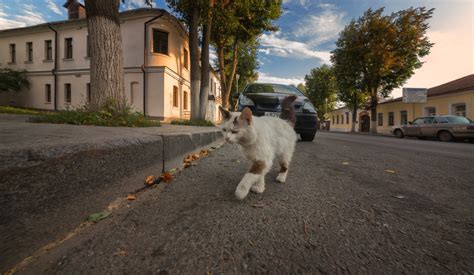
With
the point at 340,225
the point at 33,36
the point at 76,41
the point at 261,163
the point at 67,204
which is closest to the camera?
the point at 67,204

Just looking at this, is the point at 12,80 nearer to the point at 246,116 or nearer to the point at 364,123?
the point at 246,116

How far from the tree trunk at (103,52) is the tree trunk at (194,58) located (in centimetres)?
563

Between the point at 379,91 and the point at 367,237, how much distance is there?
91.5 ft

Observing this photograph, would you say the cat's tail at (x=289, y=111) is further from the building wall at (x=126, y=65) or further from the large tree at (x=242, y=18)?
the building wall at (x=126, y=65)

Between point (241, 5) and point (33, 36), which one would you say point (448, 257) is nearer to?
point (241, 5)

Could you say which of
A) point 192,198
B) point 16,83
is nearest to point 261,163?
point 192,198

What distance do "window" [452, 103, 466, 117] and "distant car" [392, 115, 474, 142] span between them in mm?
8626

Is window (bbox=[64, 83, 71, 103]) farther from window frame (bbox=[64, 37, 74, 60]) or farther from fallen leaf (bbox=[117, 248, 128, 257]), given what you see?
fallen leaf (bbox=[117, 248, 128, 257])

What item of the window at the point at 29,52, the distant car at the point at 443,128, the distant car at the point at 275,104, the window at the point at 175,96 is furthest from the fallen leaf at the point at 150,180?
the window at the point at 29,52

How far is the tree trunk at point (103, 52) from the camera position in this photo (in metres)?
3.94

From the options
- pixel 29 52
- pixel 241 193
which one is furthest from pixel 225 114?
pixel 29 52

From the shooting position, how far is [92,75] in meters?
4.02

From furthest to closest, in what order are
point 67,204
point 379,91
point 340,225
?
point 379,91
point 340,225
point 67,204

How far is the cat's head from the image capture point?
175cm
